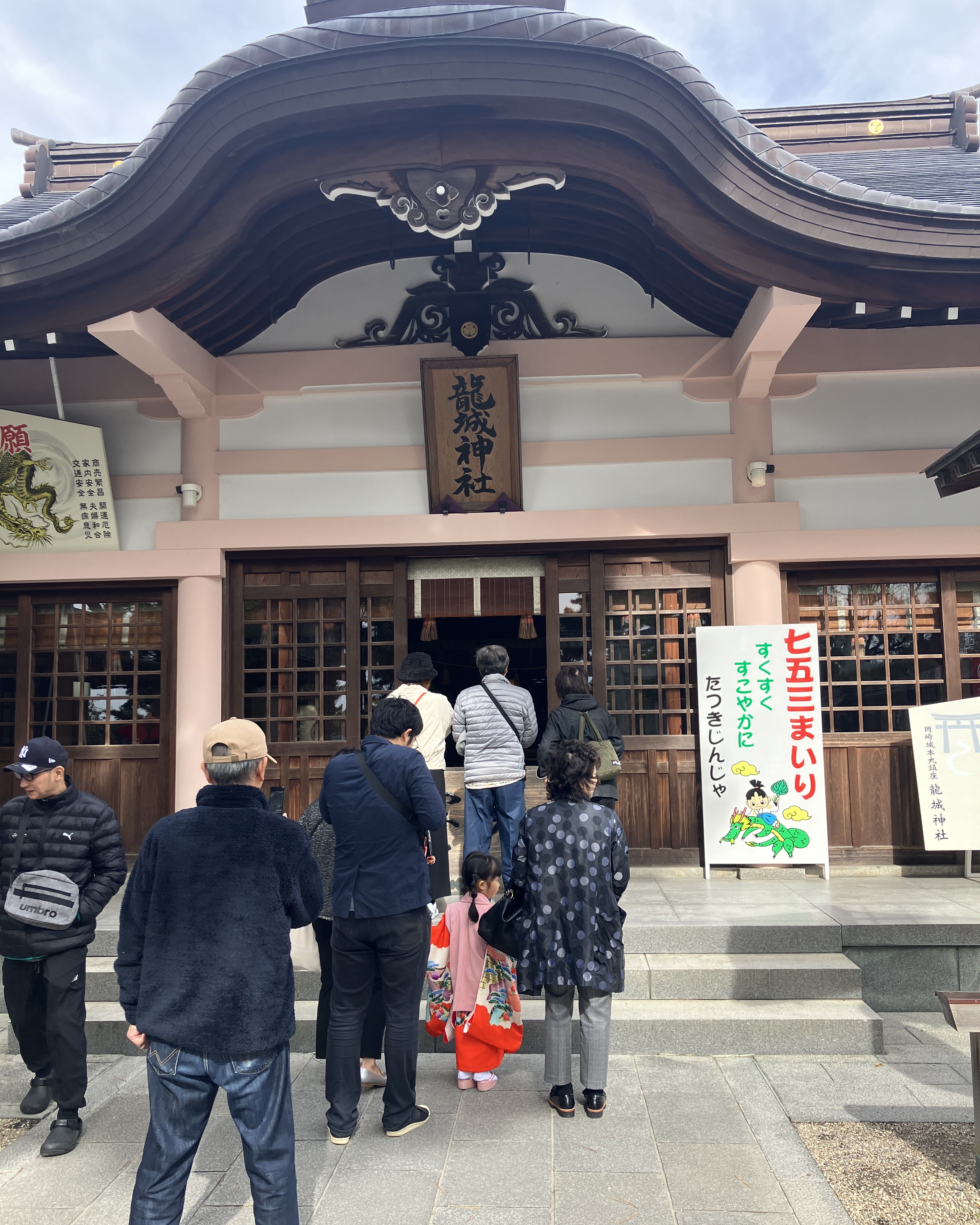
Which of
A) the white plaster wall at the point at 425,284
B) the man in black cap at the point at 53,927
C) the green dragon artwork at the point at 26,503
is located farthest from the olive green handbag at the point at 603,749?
the green dragon artwork at the point at 26,503

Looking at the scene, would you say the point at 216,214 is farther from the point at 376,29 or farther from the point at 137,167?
the point at 376,29

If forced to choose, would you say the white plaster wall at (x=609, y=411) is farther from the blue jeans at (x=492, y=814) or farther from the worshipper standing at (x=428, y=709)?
the blue jeans at (x=492, y=814)

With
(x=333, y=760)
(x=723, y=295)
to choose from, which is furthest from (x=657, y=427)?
→ (x=333, y=760)

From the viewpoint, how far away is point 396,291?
7.41 metres

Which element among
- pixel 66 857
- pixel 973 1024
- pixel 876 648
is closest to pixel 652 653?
pixel 876 648

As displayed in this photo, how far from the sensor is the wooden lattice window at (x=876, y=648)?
7098 mm

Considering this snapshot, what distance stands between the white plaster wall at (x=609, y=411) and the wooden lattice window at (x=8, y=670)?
461cm

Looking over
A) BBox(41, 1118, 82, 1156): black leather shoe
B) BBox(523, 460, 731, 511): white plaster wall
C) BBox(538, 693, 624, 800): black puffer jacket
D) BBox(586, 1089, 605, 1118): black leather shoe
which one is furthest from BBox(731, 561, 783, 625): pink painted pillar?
BBox(41, 1118, 82, 1156): black leather shoe

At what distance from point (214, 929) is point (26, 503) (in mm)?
5589

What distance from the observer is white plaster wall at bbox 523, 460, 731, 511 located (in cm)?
712

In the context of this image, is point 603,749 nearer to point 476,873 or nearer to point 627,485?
point 476,873

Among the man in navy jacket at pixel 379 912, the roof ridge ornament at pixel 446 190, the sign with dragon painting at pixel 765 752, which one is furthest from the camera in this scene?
the sign with dragon painting at pixel 765 752

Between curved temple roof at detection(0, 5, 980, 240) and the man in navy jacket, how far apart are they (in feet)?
13.9

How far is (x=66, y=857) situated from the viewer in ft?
12.9
